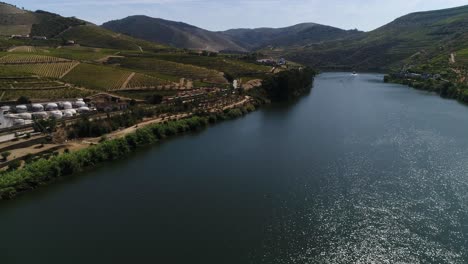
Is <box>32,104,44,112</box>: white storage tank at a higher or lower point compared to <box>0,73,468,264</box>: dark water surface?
higher

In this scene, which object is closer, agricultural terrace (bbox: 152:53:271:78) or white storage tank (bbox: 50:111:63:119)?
white storage tank (bbox: 50:111:63:119)

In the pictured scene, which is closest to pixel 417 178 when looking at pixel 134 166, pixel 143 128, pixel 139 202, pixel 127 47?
pixel 139 202

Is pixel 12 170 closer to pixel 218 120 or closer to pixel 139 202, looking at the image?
pixel 139 202

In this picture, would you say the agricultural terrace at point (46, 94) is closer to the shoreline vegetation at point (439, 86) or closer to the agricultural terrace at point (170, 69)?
the agricultural terrace at point (170, 69)

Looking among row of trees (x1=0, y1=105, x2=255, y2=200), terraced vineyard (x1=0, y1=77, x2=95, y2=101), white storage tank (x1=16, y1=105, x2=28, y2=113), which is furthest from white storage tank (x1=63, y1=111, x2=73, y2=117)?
row of trees (x1=0, y1=105, x2=255, y2=200)

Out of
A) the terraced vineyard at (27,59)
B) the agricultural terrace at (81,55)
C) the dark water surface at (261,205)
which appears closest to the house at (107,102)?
the dark water surface at (261,205)

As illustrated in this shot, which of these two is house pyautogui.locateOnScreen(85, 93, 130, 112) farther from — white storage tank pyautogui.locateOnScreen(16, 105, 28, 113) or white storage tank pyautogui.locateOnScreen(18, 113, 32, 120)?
white storage tank pyautogui.locateOnScreen(18, 113, 32, 120)

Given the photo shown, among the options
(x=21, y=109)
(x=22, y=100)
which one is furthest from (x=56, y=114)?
(x=22, y=100)
